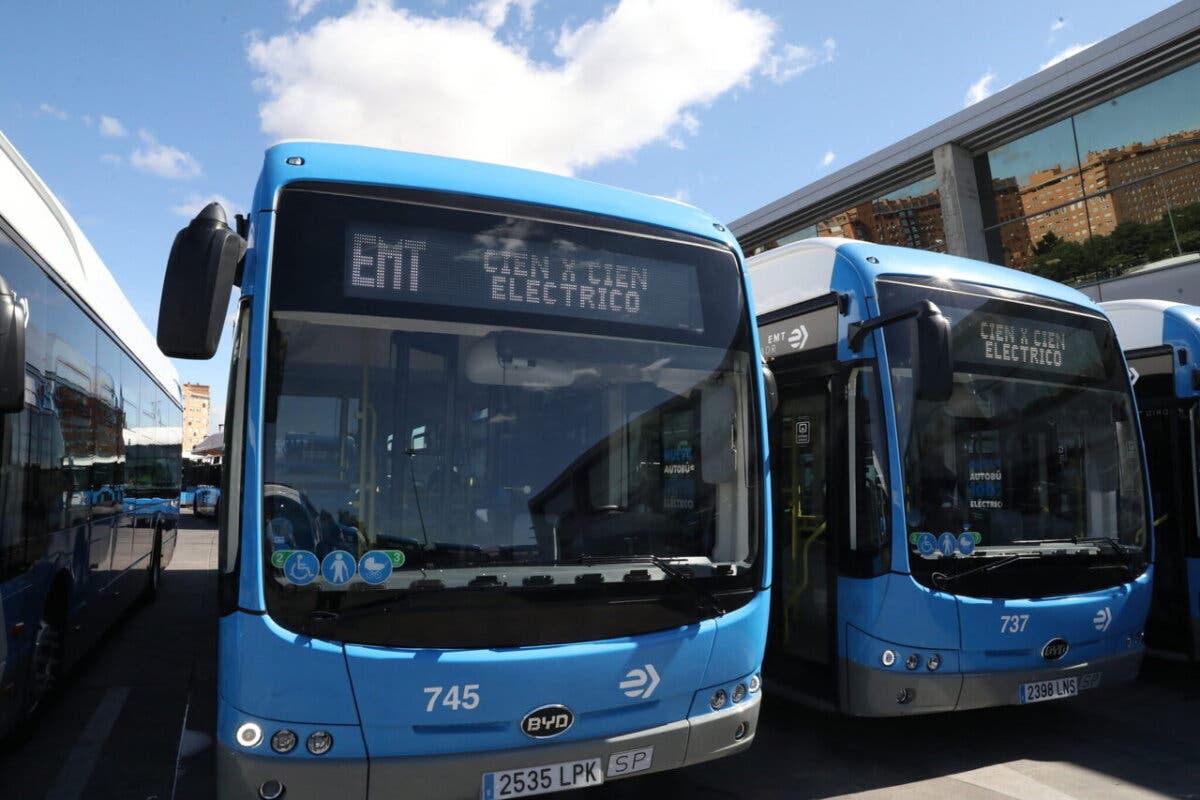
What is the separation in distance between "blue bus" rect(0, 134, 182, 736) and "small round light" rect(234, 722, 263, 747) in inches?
67.9

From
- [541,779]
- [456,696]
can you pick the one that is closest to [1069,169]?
[541,779]

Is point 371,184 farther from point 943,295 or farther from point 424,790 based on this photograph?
point 943,295

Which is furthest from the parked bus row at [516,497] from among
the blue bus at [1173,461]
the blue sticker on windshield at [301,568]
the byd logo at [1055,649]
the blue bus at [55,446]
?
the blue bus at [1173,461]

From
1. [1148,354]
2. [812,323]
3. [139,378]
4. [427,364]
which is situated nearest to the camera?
[427,364]

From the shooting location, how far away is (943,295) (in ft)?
18.6

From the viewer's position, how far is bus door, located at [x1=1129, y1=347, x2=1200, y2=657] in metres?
6.95

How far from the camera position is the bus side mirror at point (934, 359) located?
4676mm

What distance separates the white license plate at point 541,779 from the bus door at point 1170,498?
5.33 metres

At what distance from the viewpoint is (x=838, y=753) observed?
219 inches

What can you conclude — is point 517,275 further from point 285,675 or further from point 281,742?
point 281,742

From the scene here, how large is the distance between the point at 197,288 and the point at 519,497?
156cm

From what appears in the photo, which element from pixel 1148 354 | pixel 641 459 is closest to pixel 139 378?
pixel 641 459

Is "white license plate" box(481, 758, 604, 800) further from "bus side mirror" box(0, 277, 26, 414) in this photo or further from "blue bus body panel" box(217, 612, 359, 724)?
"bus side mirror" box(0, 277, 26, 414)

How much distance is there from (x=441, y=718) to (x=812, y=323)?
3.73 meters
